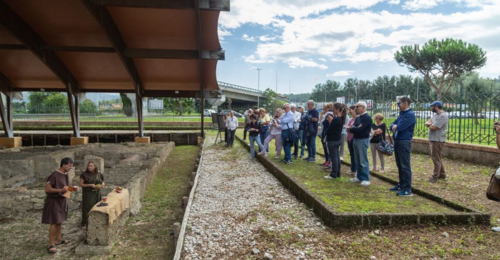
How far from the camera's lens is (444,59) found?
32.2 metres

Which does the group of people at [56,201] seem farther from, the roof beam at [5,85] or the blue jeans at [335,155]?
the roof beam at [5,85]

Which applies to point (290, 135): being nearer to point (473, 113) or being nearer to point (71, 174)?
point (473, 113)

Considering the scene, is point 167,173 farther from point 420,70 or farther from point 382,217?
point 420,70

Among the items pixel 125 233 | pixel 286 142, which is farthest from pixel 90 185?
pixel 286 142

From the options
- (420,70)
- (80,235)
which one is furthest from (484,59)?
(80,235)

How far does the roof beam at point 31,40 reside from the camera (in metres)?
10.3

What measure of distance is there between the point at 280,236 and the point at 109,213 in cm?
244

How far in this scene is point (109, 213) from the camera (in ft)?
14.3

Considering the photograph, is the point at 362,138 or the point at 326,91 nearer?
the point at 362,138

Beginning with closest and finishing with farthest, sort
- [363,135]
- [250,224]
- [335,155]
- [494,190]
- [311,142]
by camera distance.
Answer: [494,190] < [250,224] < [363,135] < [335,155] < [311,142]

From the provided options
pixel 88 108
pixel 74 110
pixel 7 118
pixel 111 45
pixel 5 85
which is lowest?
pixel 7 118

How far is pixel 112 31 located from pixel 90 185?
774cm

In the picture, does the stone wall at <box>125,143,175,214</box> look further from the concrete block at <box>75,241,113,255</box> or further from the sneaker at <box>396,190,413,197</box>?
the sneaker at <box>396,190,413,197</box>

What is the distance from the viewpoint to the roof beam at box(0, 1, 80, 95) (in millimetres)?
10273
